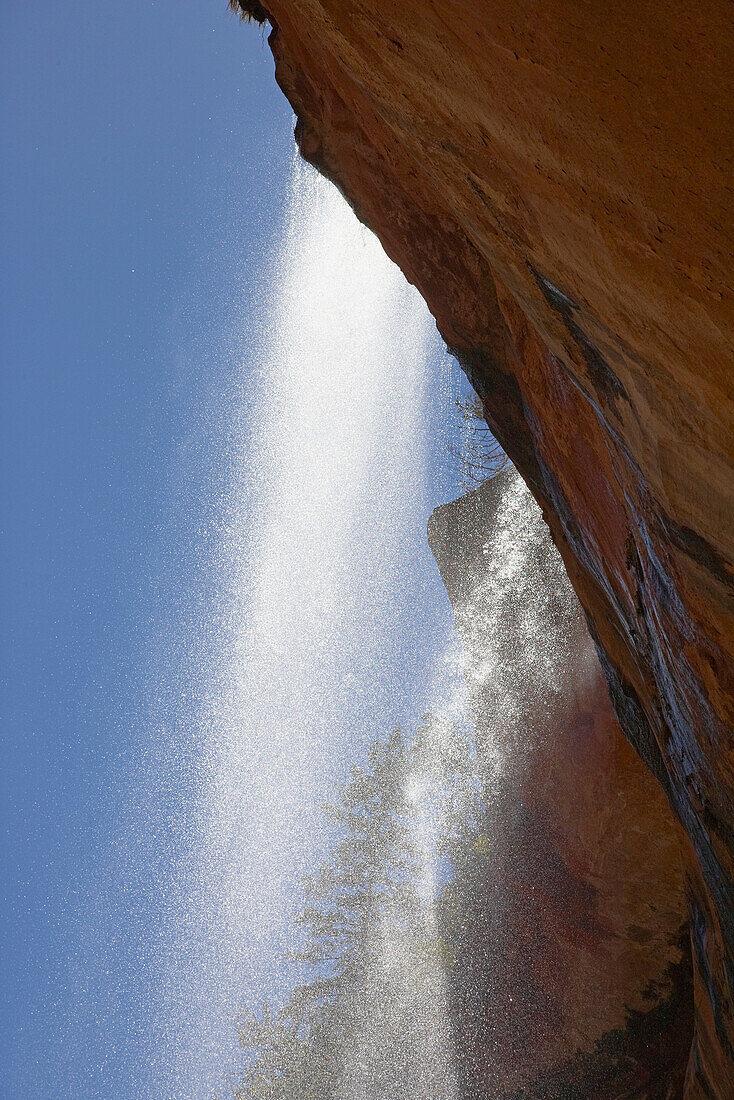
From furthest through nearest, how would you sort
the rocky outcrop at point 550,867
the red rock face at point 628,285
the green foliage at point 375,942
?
the green foliage at point 375,942 < the rocky outcrop at point 550,867 < the red rock face at point 628,285

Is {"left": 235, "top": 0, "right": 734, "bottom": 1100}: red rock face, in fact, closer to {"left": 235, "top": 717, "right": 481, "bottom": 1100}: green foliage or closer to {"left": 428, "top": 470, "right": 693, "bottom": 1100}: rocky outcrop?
{"left": 428, "top": 470, "right": 693, "bottom": 1100}: rocky outcrop

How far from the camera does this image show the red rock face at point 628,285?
2.06 m

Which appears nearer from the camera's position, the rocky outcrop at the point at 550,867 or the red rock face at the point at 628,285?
the red rock face at the point at 628,285

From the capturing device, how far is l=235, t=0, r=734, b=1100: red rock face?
2064mm

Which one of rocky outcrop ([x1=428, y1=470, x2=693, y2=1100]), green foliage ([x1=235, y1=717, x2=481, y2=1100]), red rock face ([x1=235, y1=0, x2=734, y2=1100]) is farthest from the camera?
green foliage ([x1=235, y1=717, x2=481, y2=1100])

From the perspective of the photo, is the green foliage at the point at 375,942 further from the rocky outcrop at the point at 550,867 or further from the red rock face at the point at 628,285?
the red rock face at the point at 628,285

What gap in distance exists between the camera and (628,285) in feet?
8.38

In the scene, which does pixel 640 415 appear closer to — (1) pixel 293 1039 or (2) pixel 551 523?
(2) pixel 551 523

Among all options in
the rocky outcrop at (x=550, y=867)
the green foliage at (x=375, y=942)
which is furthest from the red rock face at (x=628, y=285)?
the green foliage at (x=375, y=942)

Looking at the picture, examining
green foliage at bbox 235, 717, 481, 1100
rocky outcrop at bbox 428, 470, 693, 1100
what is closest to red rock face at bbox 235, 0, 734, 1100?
rocky outcrop at bbox 428, 470, 693, 1100

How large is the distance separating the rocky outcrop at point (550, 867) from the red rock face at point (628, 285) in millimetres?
2746

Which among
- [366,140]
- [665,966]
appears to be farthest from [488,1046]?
[366,140]

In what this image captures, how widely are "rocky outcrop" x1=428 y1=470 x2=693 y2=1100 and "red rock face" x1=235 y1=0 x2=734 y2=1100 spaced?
2.75m

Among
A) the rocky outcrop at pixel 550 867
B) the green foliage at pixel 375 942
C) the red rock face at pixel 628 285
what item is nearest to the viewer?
the red rock face at pixel 628 285
